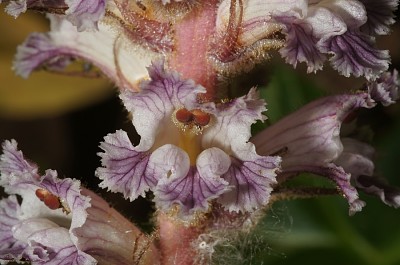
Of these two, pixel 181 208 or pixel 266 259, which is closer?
pixel 181 208

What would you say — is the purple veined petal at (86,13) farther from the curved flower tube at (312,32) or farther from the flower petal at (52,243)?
the flower petal at (52,243)

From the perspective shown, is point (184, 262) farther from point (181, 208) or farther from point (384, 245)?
point (384, 245)

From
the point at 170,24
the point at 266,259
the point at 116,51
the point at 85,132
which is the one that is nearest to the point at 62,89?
the point at 85,132

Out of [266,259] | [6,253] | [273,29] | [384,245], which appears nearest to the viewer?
[273,29]

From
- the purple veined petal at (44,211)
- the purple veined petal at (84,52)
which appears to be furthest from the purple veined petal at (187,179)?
the purple veined petal at (84,52)

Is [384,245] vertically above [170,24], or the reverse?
[170,24]

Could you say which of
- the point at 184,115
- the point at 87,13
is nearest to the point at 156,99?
the point at 184,115

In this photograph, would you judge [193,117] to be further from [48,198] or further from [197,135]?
[48,198]
